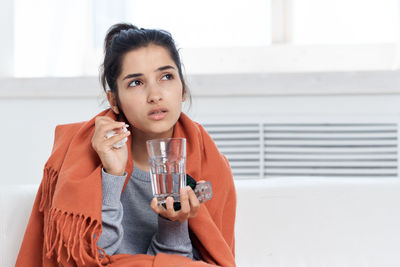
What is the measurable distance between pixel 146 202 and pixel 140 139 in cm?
14

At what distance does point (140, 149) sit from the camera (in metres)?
1.20

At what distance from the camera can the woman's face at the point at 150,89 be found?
1082 millimetres

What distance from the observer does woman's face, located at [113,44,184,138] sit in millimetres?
1082

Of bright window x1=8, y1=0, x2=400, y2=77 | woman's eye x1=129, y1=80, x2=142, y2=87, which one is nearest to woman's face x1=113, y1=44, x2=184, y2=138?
woman's eye x1=129, y1=80, x2=142, y2=87

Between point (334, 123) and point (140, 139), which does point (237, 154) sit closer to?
point (334, 123)

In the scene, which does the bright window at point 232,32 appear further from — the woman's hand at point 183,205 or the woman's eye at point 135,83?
the woman's hand at point 183,205

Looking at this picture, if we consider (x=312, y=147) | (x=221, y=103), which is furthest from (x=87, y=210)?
(x=312, y=147)

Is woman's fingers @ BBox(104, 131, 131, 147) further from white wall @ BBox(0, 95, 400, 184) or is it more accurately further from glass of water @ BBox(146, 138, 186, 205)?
white wall @ BBox(0, 95, 400, 184)

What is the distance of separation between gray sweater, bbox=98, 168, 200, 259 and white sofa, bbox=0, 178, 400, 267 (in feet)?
1.31

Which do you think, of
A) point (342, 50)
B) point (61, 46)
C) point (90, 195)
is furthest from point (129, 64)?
point (342, 50)

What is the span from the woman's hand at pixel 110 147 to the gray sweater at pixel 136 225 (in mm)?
19

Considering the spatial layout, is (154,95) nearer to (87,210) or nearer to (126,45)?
(126,45)

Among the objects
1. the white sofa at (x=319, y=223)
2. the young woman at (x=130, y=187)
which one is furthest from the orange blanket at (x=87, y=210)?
the white sofa at (x=319, y=223)

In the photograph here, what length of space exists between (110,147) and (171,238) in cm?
22
